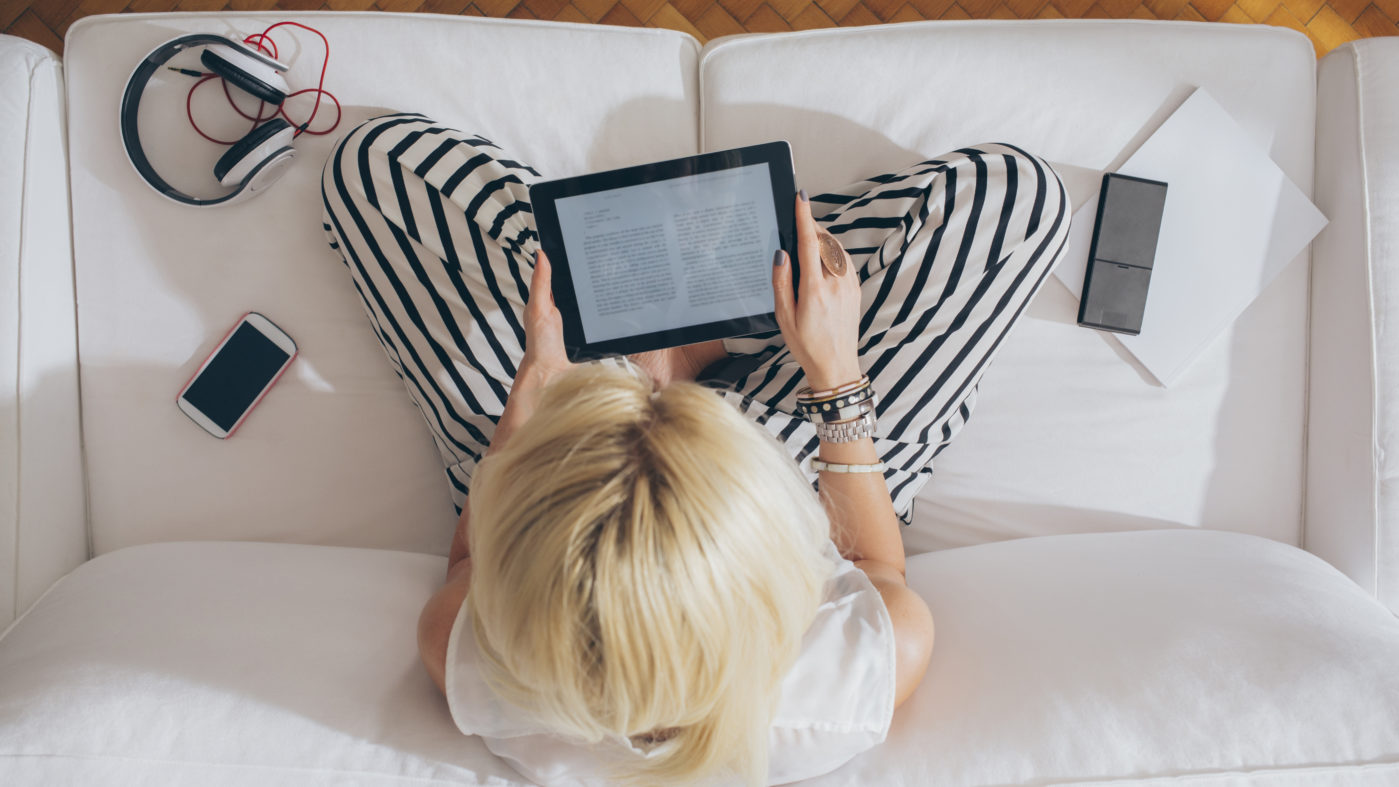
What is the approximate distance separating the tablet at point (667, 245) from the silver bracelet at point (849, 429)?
13 centimetres

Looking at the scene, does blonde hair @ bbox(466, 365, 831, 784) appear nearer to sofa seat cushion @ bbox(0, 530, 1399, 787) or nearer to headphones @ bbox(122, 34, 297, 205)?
sofa seat cushion @ bbox(0, 530, 1399, 787)

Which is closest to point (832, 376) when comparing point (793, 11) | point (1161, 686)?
point (1161, 686)

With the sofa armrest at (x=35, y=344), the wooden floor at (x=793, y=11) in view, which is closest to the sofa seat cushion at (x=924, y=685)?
the sofa armrest at (x=35, y=344)

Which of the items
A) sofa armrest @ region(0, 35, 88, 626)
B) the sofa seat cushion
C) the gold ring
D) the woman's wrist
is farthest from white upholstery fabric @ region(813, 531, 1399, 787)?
sofa armrest @ region(0, 35, 88, 626)

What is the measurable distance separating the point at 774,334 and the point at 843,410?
20 centimetres

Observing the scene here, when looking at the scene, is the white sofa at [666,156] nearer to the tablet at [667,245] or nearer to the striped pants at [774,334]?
the striped pants at [774,334]

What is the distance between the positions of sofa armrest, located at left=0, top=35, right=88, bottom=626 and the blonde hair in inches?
28.2

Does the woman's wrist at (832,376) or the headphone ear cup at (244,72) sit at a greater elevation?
the headphone ear cup at (244,72)

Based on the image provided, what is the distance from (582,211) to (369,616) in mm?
491

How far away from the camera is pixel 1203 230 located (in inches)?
41.9

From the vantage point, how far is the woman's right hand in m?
0.81

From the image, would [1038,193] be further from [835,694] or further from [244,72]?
[244,72]

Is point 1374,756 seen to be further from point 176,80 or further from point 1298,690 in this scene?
point 176,80

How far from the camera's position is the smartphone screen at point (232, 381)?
1.03 m
